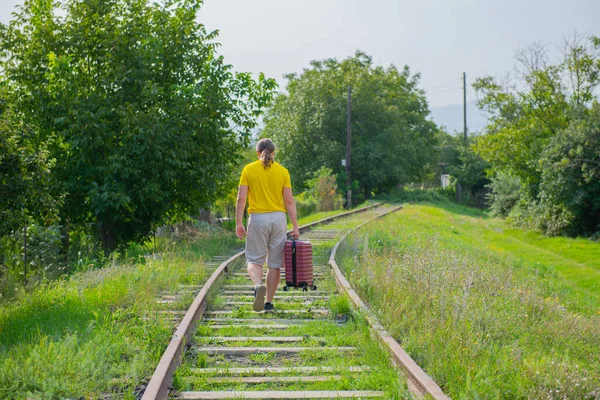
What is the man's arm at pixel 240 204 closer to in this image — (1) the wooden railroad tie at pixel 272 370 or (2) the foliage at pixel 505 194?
(1) the wooden railroad tie at pixel 272 370

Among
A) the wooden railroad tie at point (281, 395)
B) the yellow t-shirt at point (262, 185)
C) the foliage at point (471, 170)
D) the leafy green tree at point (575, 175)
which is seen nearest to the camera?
the wooden railroad tie at point (281, 395)

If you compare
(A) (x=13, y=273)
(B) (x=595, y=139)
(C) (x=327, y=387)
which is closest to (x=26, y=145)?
(A) (x=13, y=273)

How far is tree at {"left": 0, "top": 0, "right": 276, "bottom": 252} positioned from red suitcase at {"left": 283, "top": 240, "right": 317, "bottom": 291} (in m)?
7.66

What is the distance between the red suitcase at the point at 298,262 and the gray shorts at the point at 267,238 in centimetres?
11

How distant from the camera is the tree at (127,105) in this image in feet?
49.3

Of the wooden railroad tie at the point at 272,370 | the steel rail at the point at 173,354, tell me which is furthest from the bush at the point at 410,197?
the wooden railroad tie at the point at 272,370

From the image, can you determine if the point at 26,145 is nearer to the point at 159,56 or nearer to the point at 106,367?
the point at 106,367

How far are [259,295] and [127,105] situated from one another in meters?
9.09

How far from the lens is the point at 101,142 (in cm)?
1491

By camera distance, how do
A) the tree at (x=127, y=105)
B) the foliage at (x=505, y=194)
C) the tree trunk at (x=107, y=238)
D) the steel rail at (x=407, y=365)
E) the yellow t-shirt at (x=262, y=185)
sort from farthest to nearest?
the foliage at (x=505, y=194)
the tree trunk at (x=107, y=238)
the tree at (x=127, y=105)
the yellow t-shirt at (x=262, y=185)
the steel rail at (x=407, y=365)

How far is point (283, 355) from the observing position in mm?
6160

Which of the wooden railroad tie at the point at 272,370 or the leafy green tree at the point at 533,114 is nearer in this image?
the wooden railroad tie at the point at 272,370

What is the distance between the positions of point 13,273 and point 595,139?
1870 centimetres

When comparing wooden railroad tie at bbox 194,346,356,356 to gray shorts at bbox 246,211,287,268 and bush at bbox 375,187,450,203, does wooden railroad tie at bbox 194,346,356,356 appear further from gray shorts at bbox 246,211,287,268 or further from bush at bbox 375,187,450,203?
bush at bbox 375,187,450,203
